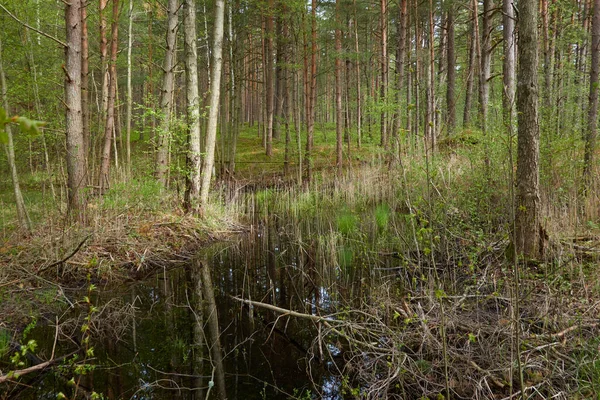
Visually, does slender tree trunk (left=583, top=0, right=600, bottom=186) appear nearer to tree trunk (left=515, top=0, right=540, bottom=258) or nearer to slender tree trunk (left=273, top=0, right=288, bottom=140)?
tree trunk (left=515, top=0, right=540, bottom=258)

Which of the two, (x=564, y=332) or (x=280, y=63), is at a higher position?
(x=280, y=63)

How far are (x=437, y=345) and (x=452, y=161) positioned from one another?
5.31 m

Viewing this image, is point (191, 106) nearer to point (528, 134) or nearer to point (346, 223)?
point (346, 223)

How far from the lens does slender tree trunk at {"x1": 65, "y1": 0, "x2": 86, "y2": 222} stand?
4840mm

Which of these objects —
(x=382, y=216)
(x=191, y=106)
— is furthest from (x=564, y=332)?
(x=191, y=106)

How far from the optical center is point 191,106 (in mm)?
6418

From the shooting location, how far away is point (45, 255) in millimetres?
4277

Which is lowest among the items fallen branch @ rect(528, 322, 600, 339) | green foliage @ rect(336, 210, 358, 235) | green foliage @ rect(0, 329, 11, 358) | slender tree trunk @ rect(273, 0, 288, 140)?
green foliage @ rect(0, 329, 11, 358)

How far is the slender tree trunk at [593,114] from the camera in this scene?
5.08 metres

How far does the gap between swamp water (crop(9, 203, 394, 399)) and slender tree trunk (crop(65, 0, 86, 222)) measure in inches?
61.5

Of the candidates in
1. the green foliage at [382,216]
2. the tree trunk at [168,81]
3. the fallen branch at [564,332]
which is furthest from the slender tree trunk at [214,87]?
the fallen branch at [564,332]

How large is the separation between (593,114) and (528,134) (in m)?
3.91

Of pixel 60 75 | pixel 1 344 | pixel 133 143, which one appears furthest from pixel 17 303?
pixel 133 143

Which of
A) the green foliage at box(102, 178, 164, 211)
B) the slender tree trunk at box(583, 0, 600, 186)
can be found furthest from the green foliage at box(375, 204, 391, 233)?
A: the green foliage at box(102, 178, 164, 211)
